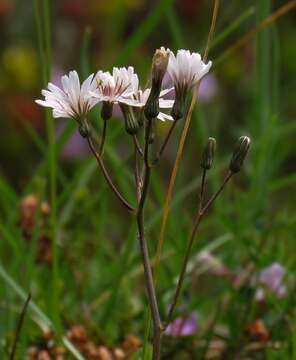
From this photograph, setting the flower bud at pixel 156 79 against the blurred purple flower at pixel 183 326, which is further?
the blurred purple flower at pixel 183 326

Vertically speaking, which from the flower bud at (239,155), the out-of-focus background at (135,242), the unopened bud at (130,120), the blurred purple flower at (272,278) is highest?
the out-of-focus background at (135,242)

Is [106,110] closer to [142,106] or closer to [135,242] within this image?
[142,106]

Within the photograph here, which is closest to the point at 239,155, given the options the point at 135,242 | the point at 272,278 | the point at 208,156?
the point at 208,156

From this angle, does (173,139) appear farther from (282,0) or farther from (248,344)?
(248,344)

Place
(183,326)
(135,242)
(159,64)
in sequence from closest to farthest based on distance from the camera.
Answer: (159,64) → (183,326) → (135,242)

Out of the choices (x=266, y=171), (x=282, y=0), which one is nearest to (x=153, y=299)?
(x=266, y=171)

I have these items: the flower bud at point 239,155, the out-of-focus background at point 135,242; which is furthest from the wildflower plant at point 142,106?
the out-of-focus background at point 135,242

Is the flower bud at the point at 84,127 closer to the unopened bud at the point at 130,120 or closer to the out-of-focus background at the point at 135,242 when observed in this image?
A: the unopened bud at the point at 130,120
